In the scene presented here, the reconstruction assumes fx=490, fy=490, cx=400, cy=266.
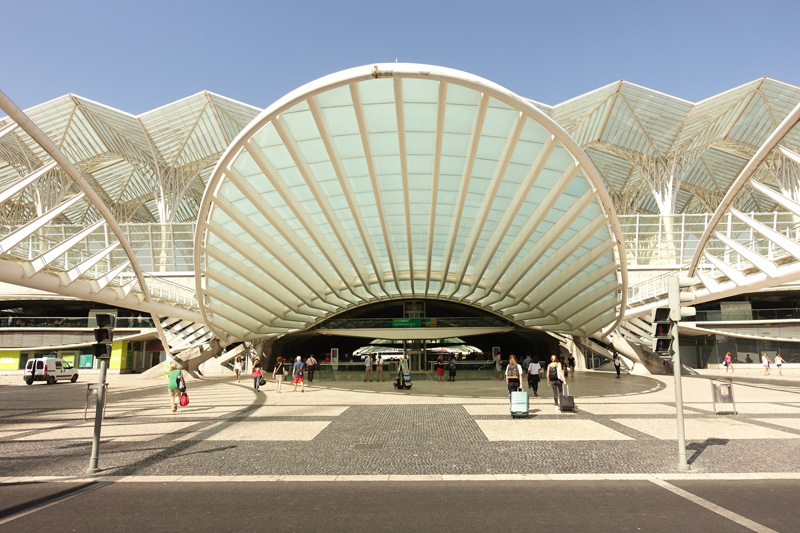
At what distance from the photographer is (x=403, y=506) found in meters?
6.15

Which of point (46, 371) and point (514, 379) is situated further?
point (46, 371)

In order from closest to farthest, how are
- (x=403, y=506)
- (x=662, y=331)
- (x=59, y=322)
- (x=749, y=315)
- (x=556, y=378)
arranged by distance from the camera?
1. (x=403, y=506)
2. (x=662, y=331)
3. (x=556, y=378)
4. (x=749, y=315)
5. (x=59, y=322)

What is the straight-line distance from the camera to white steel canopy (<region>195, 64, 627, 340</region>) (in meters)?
14.3

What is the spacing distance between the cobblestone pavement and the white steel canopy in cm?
693

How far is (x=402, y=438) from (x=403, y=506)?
183 inches

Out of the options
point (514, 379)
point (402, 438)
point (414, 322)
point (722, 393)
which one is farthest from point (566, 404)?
point (414, 322)

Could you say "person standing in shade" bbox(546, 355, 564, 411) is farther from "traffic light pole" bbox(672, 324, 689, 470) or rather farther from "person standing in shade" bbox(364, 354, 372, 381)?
"person standing in shade" bbox(364, 354, 372, 381)

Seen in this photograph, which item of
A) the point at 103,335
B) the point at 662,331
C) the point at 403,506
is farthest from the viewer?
the point at 103,335

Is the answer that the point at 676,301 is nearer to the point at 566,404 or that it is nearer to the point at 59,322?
the point at 566,404

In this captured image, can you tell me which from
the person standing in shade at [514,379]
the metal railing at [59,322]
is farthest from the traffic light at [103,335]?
the metal railing at [59,322]

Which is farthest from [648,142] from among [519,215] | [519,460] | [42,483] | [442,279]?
[42,483]

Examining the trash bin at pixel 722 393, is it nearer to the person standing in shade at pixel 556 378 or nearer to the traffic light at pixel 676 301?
the person standing in shade at pixel 556 378

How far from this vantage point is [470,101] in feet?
46.6

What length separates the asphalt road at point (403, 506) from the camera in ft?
17.9
